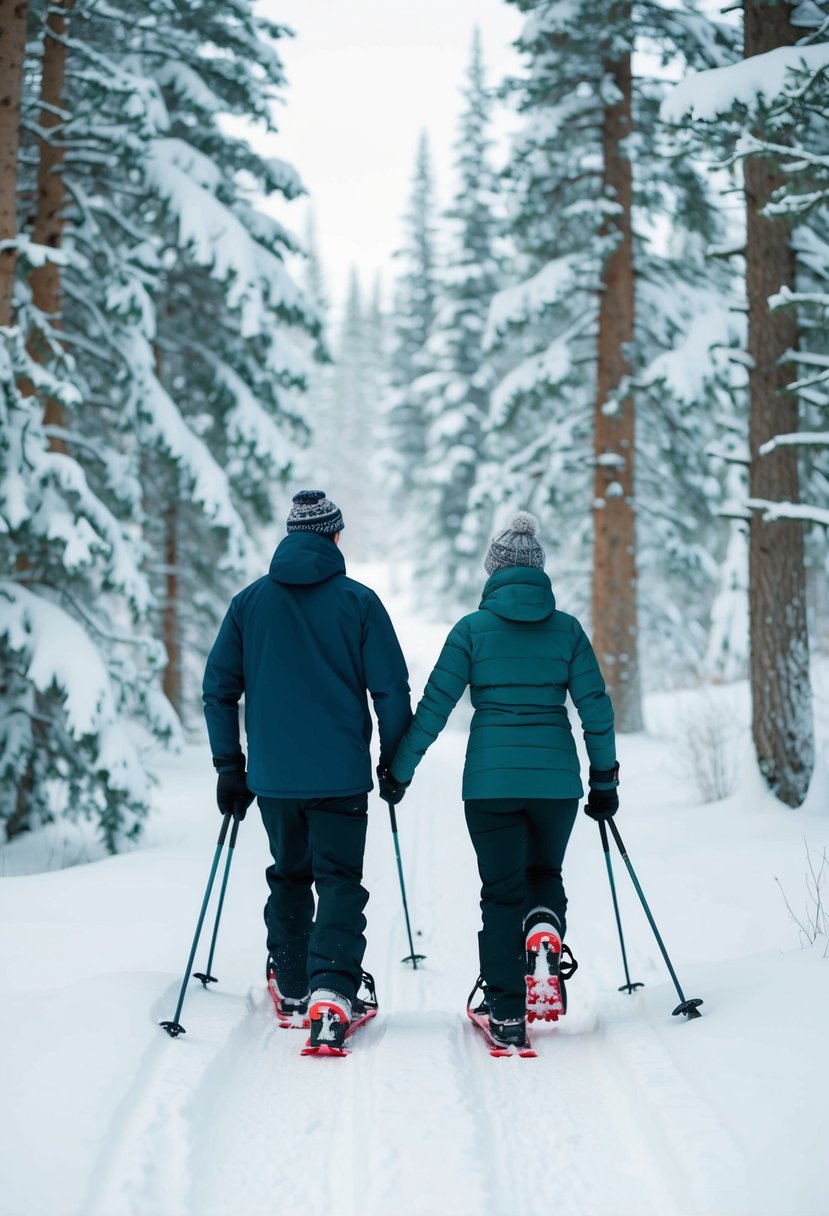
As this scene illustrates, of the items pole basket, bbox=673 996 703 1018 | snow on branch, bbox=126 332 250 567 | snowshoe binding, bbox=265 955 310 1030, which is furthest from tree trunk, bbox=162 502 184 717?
pole basket, bbox=673 996 703 1018

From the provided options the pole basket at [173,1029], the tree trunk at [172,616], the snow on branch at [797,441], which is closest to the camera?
the pole basket at [173,1029]

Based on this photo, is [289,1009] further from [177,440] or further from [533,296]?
[533,296]

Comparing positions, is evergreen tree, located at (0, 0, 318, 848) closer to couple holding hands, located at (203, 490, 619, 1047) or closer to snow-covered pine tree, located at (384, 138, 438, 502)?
couple holding hands, located at (203, 490, 619, 1047)

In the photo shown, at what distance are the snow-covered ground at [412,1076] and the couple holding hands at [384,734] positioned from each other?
0.42 metres

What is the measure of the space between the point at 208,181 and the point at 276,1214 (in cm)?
1020

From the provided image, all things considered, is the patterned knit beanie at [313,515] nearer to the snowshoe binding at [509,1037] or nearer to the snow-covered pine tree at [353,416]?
the snowshoe binding at [509,1037]

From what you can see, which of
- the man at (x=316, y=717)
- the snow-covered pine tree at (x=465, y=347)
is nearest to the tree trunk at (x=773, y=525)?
the man at (x=316, y=717)

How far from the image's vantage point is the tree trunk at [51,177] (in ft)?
31.1

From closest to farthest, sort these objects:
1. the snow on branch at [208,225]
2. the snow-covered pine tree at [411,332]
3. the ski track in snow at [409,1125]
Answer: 1. the ski track in snow at [409,1125]
2. the snow on branch at [208,225]
3. the snow-covered pine tree at [411,332]

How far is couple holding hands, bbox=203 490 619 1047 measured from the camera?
435 cm

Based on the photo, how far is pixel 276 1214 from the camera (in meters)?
3.06

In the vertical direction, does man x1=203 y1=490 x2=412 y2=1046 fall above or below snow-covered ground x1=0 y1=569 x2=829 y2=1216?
above

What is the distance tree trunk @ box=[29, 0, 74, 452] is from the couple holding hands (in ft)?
20.2

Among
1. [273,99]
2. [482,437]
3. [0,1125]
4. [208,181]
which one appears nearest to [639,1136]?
[0,1125]
